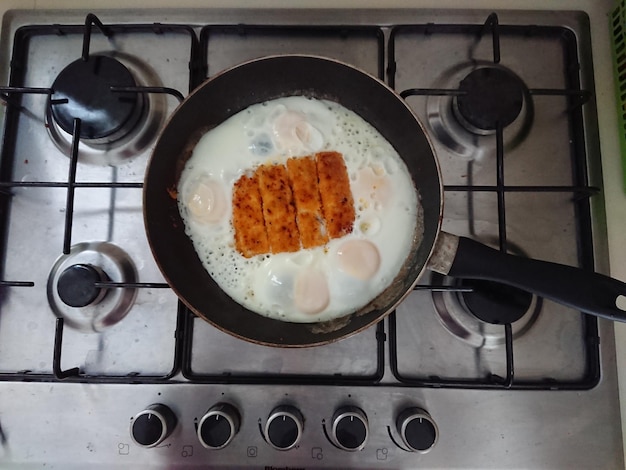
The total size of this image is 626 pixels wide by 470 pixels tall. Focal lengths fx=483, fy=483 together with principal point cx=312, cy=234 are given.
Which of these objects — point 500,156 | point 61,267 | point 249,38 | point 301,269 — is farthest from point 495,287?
point 61,267

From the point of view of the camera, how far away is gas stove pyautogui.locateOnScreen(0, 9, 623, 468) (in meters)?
0.84

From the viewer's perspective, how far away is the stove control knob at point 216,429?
78 centimetres

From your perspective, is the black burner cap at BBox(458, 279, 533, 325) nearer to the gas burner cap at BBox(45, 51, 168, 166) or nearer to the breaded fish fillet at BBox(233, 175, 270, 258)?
the breaded fish fillet at BBox(233, 175, 270, 258)

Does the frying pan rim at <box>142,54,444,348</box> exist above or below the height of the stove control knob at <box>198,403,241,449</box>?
above

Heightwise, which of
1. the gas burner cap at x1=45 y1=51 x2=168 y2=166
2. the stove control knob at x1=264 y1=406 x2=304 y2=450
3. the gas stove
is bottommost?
the stove control knob at x1=264 y1=406 x2=304 y2=450

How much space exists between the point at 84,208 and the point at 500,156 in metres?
0.76

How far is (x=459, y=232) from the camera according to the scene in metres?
0.89

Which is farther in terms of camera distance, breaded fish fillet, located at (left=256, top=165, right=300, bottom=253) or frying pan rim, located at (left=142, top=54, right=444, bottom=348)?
breaded fish fillet, located at (left=256, top=165, right=300, bottom=253)

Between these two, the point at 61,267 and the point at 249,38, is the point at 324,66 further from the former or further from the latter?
the point at 61,267

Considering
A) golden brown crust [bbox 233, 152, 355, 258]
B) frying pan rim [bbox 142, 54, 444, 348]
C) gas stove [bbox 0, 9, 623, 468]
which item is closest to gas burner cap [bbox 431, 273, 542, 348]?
gas stove [bbox 0, 9, 623, 468]

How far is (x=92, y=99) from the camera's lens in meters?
0.85

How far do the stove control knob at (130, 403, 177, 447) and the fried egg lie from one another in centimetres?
23

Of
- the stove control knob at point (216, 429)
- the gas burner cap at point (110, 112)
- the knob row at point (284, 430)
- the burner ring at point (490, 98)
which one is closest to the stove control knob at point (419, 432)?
the knob row at point (284, 430)

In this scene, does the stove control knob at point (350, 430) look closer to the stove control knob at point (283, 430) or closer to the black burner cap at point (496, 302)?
the stove control knob at point (283, 430)
